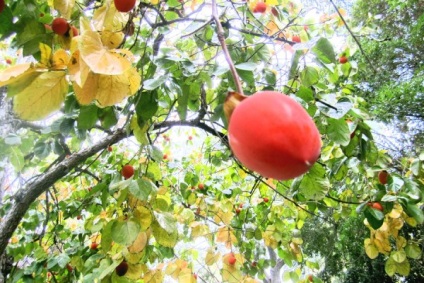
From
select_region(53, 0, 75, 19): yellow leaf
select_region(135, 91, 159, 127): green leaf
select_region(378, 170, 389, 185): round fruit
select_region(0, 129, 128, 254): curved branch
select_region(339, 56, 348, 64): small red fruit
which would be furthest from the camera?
select_region(339, 56, 348, 64): small red fruit

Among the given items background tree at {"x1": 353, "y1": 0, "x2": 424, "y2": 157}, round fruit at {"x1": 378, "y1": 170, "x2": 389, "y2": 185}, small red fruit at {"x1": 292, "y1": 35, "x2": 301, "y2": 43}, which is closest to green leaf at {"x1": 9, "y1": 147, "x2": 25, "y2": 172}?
small red fruit at {"x1": 292, "y1": 35, "x2": 301, "y2": 43}

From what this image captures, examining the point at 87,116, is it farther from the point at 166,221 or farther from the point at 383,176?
the point at 383,176

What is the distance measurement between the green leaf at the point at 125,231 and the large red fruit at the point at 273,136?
0.73 metres

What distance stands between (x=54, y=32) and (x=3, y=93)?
103cm

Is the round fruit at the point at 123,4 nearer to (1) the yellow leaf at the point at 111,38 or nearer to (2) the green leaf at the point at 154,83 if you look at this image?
(1) the yellow leaf at the point at 111,38

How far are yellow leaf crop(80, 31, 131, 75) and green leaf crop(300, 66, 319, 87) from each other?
77cm

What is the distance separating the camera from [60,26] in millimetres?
988

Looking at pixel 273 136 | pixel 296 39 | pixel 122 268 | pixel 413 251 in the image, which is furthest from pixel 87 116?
pixel 413 251

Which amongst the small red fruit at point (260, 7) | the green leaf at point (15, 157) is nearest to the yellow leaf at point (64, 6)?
the green leaf at point (15, 157)

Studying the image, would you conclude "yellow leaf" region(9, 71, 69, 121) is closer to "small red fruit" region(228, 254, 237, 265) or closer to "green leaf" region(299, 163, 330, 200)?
"green leaf" region(299, 163, 330, 200)

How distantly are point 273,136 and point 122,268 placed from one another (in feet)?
3.57

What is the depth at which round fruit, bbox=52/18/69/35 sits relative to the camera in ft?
3.25

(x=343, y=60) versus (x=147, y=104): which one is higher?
(x=147, y=104)

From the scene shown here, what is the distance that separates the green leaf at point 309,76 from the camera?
1.26 meters
